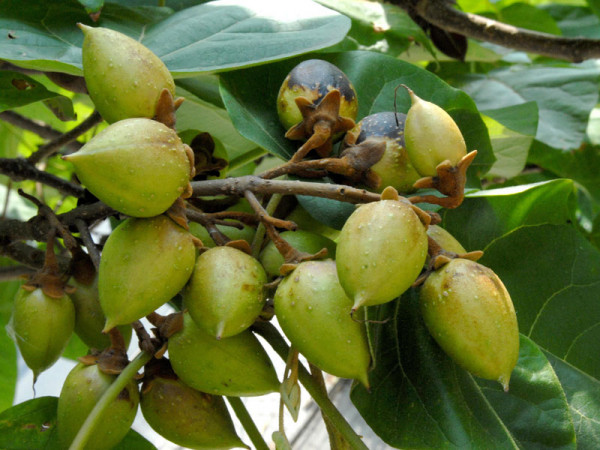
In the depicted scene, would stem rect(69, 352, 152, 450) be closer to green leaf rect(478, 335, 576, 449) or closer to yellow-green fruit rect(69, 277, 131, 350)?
yellow-green fruit rect(69, 277, 131, 350)

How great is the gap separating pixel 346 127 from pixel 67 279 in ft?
0.97

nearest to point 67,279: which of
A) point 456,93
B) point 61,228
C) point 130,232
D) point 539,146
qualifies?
point 61,228

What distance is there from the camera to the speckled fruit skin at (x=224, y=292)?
46 cm

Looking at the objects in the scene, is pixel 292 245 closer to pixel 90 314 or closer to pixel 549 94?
pixel 90 314

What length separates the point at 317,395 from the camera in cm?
52

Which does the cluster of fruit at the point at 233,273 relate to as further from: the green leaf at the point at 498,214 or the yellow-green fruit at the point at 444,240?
the green leaf at the point at 498,214

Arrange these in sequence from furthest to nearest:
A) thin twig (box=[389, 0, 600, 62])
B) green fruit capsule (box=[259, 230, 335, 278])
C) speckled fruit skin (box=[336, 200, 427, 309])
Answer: thin twig (box=[389, 0, 600, 62]) → green fruit capsule (box=[259, 230, 335, 278]) → speckled fruit skin (box=[336, 200, 427, 309])

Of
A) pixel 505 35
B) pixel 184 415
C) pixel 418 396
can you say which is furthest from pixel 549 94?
pixel 184 415

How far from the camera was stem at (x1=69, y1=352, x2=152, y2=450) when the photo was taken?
50 centimetres

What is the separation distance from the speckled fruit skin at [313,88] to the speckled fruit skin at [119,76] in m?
Answer: 0.13

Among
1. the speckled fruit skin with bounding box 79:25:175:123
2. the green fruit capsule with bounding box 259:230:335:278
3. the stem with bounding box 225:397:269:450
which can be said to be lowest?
the stem with bounding box 225:397:269:450

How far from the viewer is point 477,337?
0.44 metres

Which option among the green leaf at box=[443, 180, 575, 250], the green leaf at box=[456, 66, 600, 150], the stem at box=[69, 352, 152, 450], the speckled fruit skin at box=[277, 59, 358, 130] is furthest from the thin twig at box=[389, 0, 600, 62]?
the stem at box=[69, 352, 152, 450]

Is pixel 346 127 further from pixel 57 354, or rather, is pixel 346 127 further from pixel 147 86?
pixel 57 354
